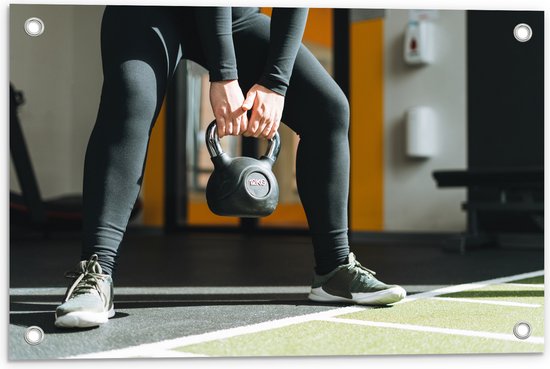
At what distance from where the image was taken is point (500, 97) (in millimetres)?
2494

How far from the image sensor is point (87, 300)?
1.16m

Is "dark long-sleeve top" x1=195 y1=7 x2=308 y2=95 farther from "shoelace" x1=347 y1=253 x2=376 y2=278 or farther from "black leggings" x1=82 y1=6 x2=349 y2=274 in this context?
"shoelace" x1=347 y1=253 x2=376 y2=278

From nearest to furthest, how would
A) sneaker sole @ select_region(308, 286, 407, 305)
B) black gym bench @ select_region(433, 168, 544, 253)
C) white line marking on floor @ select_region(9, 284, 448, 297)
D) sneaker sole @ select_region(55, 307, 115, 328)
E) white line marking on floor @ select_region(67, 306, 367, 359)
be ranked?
white line marking on floor @ select_region(67, 306, 367, 359) < sneaker sole @ select_region(55, 307, 115, 328) < sneaker sole @ select_region(308, 286, 407, 305) < white line marking on floor @ select_region(9, 284, 448, 297) < black gym bench @ select_region(433, 168, 544, 253)

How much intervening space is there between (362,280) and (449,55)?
2802 mm

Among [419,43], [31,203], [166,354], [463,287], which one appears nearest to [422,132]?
[419,43]

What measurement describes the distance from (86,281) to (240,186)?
300 millimetres

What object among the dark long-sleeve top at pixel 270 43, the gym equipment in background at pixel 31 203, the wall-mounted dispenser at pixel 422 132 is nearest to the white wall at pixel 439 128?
the wall-mounted dispenser at pixel 422 132

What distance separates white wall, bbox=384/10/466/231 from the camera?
383 cm

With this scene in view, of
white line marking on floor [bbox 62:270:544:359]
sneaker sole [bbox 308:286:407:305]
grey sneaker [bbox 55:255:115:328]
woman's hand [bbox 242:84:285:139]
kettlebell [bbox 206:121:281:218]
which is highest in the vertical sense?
woman's hand [bbox 242:84:285:139]

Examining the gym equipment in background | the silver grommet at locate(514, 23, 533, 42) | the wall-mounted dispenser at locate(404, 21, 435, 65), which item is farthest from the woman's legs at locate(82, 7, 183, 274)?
the wall-mounted dispenser at locate(404, 21, 435, 65)

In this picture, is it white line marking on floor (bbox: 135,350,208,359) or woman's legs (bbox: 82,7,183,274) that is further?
woman's legs (bbox: 82,7,183,274)

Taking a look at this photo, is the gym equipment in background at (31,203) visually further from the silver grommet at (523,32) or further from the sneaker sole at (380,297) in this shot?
the silver grommet at (523,32)

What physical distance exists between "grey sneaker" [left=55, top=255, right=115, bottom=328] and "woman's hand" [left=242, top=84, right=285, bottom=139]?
34cm

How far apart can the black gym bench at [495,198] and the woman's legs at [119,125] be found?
6.84ft
